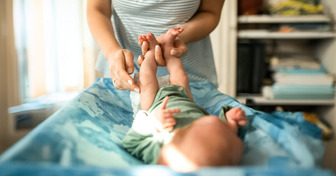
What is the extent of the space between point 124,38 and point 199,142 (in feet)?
2.36

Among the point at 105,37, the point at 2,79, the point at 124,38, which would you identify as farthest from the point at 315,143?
the point at 2,79

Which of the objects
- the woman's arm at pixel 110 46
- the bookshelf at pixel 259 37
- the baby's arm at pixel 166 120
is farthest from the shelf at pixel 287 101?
the baby's arm at pixel 166 120

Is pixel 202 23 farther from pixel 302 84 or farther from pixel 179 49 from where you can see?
pixel 302 84

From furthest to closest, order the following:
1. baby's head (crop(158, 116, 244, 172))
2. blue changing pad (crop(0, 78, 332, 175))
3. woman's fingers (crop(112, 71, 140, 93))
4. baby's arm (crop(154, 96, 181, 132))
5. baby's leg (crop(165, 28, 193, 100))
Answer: baby's leg (crop(165, 28, 193, 100)), woman's fingers (crop(112, 71, 140, 93)), baby's arm (crop(154, 96, 181, 132)), baby's head (crop(158, 116, 244, 172)), blue changing pad (crop(0, 78, 332, 175))

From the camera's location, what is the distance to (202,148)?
0.49 metres

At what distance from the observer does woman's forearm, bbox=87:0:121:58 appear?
0.90 metres

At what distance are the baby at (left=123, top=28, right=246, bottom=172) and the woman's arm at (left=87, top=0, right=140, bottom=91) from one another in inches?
2.5

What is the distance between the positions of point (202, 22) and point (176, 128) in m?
0.54

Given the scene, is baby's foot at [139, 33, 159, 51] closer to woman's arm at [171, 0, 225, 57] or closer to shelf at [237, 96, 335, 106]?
woman's arm at [171, 0, 225, 57]

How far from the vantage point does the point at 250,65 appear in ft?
6.56

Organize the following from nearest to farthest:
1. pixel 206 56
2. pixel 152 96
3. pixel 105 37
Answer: pixel 152 96
pixel 105 37
pixel 206 56

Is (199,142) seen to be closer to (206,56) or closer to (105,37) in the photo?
(105,37)

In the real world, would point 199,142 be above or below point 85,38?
below

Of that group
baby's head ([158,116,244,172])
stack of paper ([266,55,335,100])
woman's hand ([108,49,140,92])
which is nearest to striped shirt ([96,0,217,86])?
woman's hand ([108,49,140,92])
